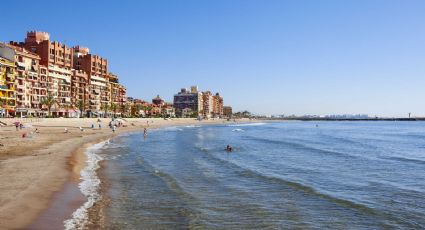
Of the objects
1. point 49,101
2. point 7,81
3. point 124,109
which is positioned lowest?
point 124,109

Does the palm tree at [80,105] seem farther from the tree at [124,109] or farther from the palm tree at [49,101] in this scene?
the tree at [124,109]

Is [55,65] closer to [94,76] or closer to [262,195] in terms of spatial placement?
[94,76]

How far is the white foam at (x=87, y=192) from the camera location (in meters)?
13.4

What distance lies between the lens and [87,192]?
18.8m

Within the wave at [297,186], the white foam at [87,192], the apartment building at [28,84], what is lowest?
the wave at [297,186]

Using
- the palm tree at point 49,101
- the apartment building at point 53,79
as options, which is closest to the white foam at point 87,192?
the apartment building at point 53,79

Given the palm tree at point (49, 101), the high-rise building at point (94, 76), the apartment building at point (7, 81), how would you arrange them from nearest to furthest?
the apartment building at point (7, 81) → the palm tree at point (49, 101) → the high-rise building at point (94, 76)

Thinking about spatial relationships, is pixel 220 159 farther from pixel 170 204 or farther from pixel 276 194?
pixel 170 204

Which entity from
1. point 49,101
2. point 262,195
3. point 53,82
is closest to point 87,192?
point 262,195

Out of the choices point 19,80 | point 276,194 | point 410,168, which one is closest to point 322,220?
point 276,194

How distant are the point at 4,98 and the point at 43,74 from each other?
22966 mm

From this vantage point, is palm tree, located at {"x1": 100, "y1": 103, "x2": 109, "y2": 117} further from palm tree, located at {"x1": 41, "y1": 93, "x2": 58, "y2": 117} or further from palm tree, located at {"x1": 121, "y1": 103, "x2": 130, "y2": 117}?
palm tree, located at {"x1": 41, "y1": 93, "x2": 58, "y2": 117}

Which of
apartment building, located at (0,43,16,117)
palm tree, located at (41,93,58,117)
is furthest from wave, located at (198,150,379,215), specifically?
palm tree, located at (41,93,58,117)

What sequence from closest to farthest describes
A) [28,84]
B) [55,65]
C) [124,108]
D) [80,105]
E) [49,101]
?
A: [28,84]
[49,101]
[55,65]
[80,105]
[124,108]
